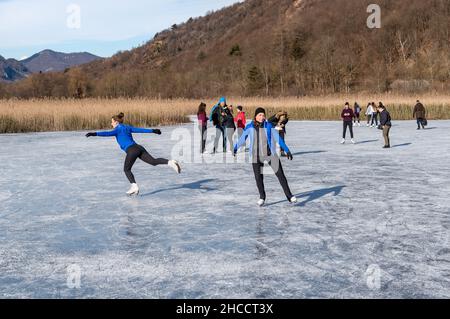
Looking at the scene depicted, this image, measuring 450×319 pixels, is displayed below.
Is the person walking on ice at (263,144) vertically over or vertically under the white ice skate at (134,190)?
over

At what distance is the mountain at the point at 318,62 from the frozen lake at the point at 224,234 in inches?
1855

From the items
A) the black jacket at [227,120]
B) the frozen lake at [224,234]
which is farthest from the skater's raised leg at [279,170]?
the black jacket at [227,120]

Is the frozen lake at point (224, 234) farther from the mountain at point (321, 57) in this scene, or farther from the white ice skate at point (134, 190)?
the mountain at point (321, 57)

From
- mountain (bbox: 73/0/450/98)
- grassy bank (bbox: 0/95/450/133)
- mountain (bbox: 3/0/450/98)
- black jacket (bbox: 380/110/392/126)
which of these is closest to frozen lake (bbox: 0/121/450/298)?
black jacket (bbox: 380/110/392/126)

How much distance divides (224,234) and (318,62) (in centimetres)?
6622

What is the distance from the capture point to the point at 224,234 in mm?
5539

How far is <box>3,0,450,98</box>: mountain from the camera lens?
6738cm

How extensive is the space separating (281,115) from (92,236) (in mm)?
6643

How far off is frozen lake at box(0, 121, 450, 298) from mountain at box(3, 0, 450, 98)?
4712 centimetres

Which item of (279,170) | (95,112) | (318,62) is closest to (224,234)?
(279,170)

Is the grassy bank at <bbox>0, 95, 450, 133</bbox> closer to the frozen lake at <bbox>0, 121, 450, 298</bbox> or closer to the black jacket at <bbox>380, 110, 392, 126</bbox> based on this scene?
the frozen lake at <bbox>0, 121, 450, 298</bbox>

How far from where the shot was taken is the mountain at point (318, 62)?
67.4 meters

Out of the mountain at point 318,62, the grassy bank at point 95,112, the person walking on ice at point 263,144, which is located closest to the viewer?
the person walking on ice at point 263,144

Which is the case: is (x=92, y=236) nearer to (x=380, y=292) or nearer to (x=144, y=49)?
(x=380, y=292)
